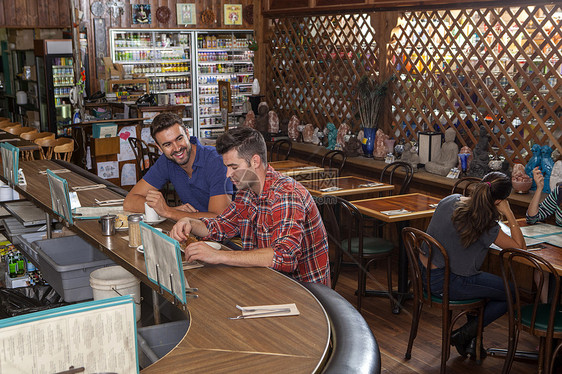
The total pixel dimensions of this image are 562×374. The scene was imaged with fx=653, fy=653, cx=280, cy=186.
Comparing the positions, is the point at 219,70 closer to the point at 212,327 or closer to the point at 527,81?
the point at 527,81

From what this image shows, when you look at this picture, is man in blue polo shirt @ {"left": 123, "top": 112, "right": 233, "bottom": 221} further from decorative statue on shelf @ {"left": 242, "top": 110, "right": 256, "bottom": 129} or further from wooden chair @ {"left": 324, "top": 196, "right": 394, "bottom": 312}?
decorative statue on shelf @ {"left": 242, "top": 110, "right": 256, "bottom": 129}

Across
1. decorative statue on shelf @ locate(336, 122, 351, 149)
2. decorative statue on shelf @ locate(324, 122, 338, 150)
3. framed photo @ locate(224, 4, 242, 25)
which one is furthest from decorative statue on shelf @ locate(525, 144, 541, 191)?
framed photo @ locate(224, 4, 242, 25)

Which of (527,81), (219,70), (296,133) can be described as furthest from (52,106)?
(527,81)

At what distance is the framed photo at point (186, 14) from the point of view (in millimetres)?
10055

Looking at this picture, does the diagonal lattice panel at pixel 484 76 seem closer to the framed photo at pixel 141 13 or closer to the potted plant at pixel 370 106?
the potted plant at pixel 370 106

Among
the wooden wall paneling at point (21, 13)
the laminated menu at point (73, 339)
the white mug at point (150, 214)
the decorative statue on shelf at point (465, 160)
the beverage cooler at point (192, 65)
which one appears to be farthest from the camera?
the wooden wall paneling at point (21, 13)

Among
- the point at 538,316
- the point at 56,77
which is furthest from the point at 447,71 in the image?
the point at 56,77

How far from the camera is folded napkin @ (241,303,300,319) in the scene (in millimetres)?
2010

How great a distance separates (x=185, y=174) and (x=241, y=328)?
1.95m

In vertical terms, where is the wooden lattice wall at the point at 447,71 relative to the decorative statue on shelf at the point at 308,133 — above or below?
above

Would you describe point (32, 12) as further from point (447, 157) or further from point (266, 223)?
point (266, 223)

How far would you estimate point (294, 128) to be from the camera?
7.91 metres

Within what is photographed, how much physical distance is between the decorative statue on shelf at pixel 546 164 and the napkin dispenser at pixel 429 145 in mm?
1117

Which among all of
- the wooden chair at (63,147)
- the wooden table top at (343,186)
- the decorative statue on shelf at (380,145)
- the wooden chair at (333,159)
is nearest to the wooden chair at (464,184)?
the wooden table top at (343,186)
